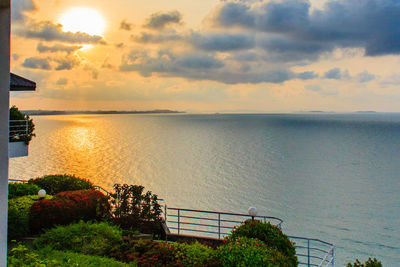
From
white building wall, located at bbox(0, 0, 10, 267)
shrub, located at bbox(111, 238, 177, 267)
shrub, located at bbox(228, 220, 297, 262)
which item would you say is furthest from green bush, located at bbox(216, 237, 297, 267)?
white building wall, located at bbox(0, 0, 10, 267)

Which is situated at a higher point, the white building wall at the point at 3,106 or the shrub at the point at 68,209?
the white building wall at the point at 3,106

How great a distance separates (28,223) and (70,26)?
6617mm

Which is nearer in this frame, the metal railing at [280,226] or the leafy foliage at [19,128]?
the metal railing at [280,226]

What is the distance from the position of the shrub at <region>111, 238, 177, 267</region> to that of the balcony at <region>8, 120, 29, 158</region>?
6.97 meters

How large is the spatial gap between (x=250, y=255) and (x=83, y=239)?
476 centimetres

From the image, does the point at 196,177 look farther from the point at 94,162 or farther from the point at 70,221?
the point at 70,221

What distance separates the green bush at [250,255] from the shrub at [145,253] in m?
1.22

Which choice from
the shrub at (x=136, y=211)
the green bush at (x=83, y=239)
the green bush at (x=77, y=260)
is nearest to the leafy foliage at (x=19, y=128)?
the shrub at (x=136, y=211)

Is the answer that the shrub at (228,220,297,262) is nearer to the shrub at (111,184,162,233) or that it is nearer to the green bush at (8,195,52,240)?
the shrub at (111,184,162,233)

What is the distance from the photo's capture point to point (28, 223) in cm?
1134

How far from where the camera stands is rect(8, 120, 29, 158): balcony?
13.5 metres

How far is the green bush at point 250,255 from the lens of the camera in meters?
7.30

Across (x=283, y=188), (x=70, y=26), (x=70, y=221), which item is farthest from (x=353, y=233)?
(x=70, y=26)

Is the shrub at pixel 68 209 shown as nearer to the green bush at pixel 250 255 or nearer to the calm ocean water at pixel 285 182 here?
the green bush at pixel 250 255
